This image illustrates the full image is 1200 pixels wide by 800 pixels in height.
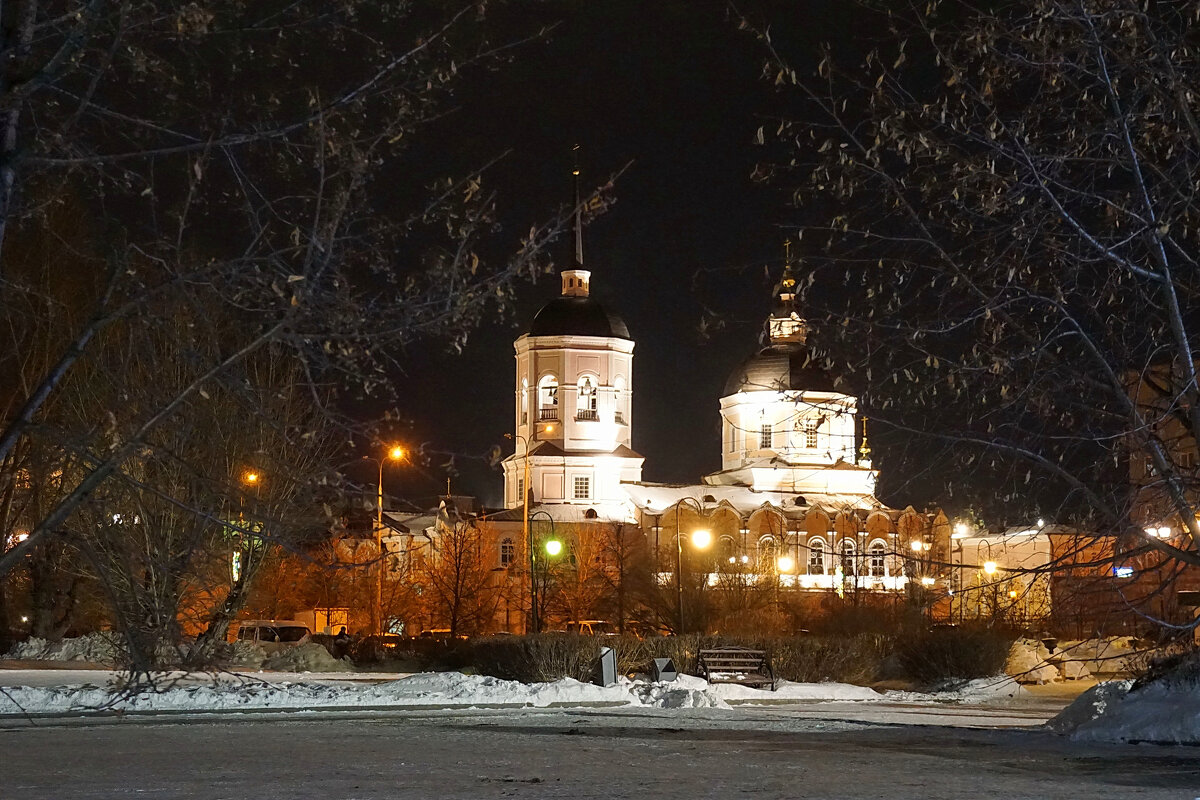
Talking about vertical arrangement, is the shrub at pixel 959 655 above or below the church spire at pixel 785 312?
below

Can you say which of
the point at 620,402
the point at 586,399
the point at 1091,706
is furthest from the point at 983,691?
the point at 620,402

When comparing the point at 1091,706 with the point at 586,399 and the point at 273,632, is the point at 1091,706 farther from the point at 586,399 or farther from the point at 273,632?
the point at 586,399

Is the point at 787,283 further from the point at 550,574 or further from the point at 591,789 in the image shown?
the point at 550,574

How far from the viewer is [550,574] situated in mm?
66125

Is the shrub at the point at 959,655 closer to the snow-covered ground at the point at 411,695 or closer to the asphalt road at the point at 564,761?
the snow-covered ground at the point at 411,695

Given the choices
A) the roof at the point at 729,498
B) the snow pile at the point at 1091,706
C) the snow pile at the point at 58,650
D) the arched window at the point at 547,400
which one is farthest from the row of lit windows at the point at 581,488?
the snow pile at the point at 1091,706

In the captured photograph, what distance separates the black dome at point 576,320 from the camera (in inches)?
3809

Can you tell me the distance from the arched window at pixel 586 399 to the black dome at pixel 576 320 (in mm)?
2998

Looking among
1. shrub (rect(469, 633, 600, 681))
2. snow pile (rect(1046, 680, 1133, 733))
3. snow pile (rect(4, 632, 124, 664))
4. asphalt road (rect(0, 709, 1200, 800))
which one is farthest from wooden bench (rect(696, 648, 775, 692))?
snow pile (rect(4, 632, 124, 664))

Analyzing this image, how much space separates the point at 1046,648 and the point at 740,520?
54.8m

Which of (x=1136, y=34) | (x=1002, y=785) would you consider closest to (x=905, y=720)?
(x=1002, y=785)

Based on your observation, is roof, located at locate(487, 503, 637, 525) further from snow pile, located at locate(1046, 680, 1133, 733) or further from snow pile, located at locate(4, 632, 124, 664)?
snow pile, located at locate(1046, 680, 1133, 733)

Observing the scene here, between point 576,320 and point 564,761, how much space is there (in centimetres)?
8258

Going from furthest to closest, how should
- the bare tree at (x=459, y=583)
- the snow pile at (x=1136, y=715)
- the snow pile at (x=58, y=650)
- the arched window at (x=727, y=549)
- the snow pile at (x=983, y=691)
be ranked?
the arched window at (x=727, y=549)
the bare tree at (x=459, y=583)
the snow pile at (x=58, y=650)
the snow pile at (x=983, y=691)
the snow pile at (x=1136, y=715)
